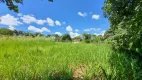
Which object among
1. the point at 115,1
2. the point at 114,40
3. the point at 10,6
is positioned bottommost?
the point at 114,40

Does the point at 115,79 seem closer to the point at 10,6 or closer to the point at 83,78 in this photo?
the point at 83,78

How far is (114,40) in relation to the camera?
12.0 meters

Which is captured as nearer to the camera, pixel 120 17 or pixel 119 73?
pixel 119 73

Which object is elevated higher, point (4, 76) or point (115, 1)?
point (115, 1)

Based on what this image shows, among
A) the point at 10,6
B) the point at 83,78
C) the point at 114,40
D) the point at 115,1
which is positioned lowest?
the point at 83,78

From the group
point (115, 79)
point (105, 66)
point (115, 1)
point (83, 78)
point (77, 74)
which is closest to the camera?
point (115, 79)

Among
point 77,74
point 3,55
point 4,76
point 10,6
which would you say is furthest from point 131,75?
point 3,55

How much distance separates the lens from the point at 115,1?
11320 millimetres

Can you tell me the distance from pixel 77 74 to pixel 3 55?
3.62 meters

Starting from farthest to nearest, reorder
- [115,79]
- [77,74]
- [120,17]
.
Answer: [120,17], [77,74], [115,79]

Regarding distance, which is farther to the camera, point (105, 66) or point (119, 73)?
point (105, 66)

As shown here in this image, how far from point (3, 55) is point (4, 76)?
3.15 meters

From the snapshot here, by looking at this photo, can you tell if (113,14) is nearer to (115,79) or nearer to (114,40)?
(114,40)

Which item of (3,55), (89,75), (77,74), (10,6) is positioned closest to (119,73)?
(89,75)
